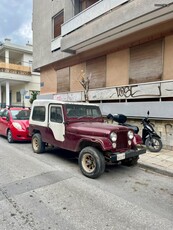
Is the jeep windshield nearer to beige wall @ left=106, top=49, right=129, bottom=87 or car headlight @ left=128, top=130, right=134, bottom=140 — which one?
car headlight @ left=128, top=130, right=134, bottom=140

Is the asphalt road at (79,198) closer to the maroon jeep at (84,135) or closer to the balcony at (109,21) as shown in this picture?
the maroon jeep at (84,135)

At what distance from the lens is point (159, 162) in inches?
219

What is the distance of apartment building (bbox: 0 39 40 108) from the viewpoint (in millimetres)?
21922

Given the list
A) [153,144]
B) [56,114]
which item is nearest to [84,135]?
[56,114]

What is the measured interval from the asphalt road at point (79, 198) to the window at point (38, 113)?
5.31ft

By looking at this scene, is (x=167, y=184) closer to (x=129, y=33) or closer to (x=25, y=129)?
(x=25, y=129)

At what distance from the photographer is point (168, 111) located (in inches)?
273

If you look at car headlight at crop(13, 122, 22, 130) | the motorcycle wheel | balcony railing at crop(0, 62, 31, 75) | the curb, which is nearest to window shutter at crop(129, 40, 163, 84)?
the motorcycle wheel

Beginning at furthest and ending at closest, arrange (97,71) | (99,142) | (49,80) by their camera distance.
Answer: (49,80) → (97,71) → (99,142)

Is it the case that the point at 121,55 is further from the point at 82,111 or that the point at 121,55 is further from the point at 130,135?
the point at 130,135

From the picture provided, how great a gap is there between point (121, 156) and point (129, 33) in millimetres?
6283

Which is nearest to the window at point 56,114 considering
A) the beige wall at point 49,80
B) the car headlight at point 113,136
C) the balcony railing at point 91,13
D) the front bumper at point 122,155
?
the car headlight at point 113,136

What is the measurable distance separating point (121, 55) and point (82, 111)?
4.71 metres

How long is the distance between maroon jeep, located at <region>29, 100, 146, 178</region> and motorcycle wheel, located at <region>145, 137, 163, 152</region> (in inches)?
58.4
